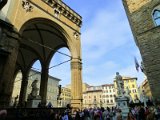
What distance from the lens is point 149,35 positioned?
439 inches

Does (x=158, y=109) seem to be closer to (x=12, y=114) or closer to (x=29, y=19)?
(x=12, y=114)

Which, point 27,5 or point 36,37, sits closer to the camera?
point 27,5

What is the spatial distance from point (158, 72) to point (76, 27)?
978cm

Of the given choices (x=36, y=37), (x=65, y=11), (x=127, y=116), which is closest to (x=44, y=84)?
(x=36, y=37)

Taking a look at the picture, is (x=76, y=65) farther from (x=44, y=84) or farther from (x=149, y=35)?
(x=149, y=35)

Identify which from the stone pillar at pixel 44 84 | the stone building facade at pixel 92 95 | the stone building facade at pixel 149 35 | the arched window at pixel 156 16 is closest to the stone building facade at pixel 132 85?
the stone building facade at pixel 92 95

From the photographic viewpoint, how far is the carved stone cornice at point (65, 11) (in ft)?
49.1

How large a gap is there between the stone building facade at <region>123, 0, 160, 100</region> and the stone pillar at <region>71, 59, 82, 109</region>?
5883 millimetres

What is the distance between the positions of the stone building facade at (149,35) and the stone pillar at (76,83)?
588cm

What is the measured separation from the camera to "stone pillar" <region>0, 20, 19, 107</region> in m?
9.04

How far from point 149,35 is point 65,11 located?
Answer: 8452 millimetres

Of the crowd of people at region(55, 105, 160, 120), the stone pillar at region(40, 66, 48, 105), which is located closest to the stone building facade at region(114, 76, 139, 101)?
the stone pillar at region(40, 66, 48, 105)

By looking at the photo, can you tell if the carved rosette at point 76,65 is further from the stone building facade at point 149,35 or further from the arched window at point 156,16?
the arched window at point 156,16

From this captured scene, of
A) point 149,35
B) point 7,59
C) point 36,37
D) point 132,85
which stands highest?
point 132,85
